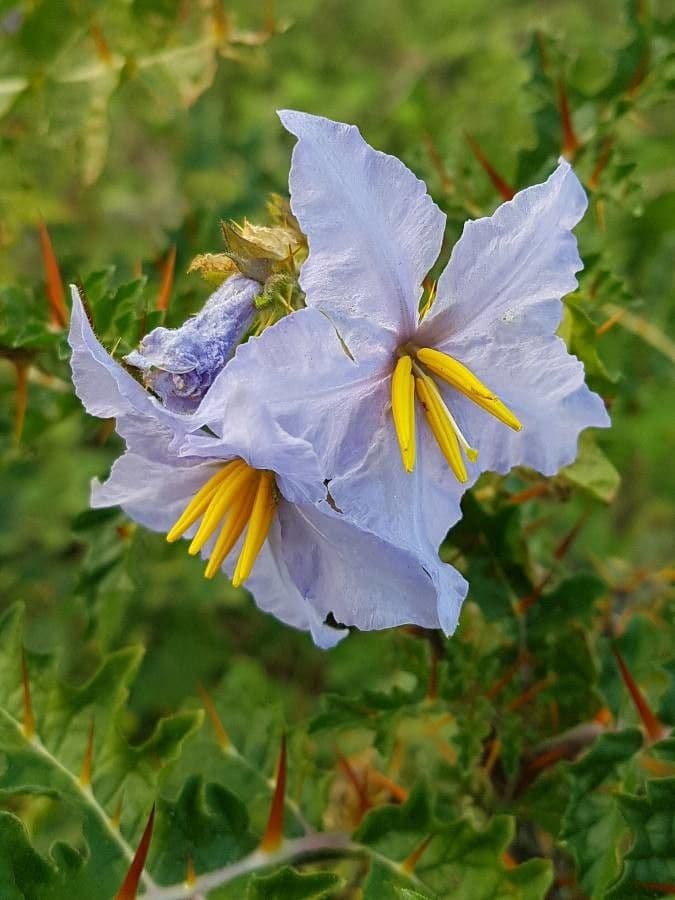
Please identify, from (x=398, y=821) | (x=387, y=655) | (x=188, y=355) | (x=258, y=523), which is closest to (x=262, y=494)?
(x=258, y=523)

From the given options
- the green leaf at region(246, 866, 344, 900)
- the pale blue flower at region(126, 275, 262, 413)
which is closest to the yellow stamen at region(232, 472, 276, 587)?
the pale blue flower at region(126, 275, 262, 413)

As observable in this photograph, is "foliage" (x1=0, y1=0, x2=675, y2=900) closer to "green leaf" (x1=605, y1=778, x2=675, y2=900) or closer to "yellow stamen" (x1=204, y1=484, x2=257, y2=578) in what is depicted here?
"green leaf" (x1=605, y1=778, x2=675, y2=900)

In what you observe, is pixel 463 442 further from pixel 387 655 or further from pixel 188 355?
pixel 387 655

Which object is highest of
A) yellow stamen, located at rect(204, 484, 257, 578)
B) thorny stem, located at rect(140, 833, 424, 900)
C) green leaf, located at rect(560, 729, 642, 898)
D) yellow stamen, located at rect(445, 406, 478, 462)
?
yellow stamen, located at rect(445, 406, 478, 462)

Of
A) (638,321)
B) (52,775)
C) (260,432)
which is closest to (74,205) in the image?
(638,321)

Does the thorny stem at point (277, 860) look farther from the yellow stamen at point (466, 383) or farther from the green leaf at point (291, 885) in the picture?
the yellow stamen at point (466, 383)
